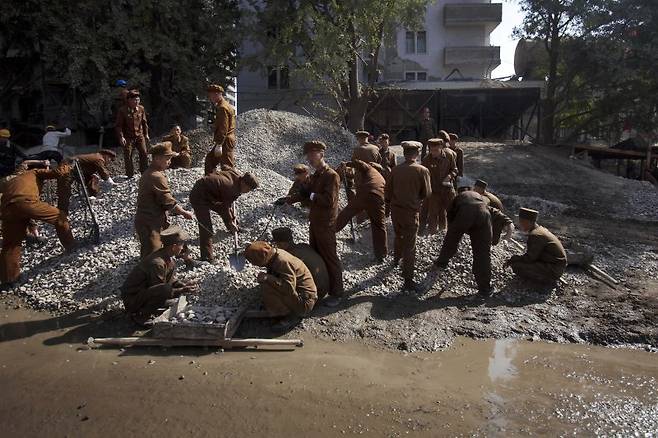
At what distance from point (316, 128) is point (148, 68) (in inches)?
227

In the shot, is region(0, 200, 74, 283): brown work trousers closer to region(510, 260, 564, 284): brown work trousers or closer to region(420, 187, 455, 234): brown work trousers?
region(420, 187, 455, 234): brown work trousers

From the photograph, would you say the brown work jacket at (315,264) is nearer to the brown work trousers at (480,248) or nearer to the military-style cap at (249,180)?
the military-style cap at (249,180)

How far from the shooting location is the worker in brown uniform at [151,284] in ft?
18.9

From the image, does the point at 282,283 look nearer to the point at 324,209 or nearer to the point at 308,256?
the point at 308,256

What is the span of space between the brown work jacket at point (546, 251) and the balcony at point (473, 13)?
82.6 ft

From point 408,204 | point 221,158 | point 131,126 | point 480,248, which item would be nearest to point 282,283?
point 408,204

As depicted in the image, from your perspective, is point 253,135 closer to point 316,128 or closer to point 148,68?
point 316,128

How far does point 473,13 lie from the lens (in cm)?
2905

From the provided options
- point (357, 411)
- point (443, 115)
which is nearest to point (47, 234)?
point (357, 411)

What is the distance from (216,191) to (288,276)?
2003 mm

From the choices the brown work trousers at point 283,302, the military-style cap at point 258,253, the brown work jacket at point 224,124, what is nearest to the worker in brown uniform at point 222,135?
the brown work jacket at point 224,124

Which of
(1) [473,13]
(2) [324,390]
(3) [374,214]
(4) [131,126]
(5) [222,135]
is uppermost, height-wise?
(1) [473,13]

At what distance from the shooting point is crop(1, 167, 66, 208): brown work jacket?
22.4 feet

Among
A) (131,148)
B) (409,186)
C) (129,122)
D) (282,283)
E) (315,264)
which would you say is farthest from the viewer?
(131,148)
